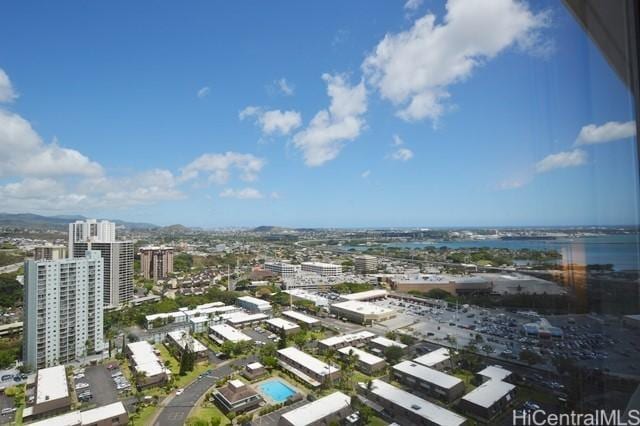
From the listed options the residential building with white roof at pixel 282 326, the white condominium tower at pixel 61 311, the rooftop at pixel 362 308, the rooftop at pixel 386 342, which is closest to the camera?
the rooftop at pixel 386 342

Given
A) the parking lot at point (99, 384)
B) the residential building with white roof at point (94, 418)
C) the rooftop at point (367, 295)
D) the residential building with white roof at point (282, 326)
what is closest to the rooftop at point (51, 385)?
the parking lot at point (99, 384)

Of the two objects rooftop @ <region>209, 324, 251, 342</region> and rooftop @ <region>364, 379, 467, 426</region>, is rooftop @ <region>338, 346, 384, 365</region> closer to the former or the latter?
rooftop @ <region>364, 379, 467, 426</region>

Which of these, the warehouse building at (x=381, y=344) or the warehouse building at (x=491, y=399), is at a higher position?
the warehouse building at (x=491, y=399)

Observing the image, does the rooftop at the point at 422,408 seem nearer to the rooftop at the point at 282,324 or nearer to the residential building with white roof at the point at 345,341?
the residential building with white roof at the point at 345,341

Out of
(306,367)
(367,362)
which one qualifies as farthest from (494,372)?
(306,367)

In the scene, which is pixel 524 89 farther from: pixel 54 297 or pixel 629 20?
pixel 54 297

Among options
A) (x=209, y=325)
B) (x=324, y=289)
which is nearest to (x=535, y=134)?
(x=209, y=325)
